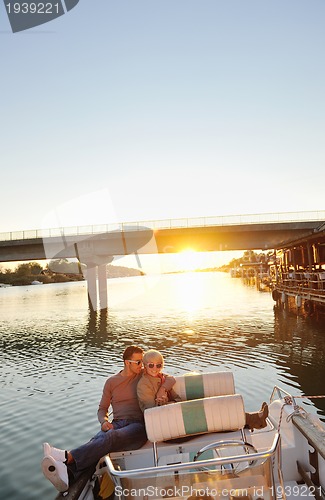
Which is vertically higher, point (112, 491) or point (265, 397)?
point (112, 491)

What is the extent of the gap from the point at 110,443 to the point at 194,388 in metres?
1.66

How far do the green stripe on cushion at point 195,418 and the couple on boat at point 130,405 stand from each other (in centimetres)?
107

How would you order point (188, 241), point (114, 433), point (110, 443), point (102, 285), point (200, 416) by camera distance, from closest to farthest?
point (200, 416), point (110, 443), point (114, 433), point (188, 241), point (102, 285)

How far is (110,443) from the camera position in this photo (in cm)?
636

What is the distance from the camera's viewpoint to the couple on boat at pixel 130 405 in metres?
6.10

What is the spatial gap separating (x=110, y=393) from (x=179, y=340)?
751 inches

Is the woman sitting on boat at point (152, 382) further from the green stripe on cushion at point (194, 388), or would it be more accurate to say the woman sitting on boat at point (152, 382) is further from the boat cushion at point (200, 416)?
the boat cushion at point (200, 416)

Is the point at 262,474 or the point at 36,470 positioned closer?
the point at 262,474

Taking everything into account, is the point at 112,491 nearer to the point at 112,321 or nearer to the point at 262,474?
the point at 262,474

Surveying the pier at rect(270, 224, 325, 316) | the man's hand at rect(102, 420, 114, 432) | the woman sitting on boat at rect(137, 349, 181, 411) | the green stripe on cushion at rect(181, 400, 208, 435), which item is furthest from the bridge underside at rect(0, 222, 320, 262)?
the green stripe on cushion at rect(181, 400, 208, 435)

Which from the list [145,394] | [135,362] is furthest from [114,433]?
[135,362]

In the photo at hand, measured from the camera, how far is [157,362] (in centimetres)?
698

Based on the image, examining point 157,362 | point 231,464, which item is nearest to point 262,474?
point 231,464

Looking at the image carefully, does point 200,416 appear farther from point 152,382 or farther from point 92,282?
point 92,282
